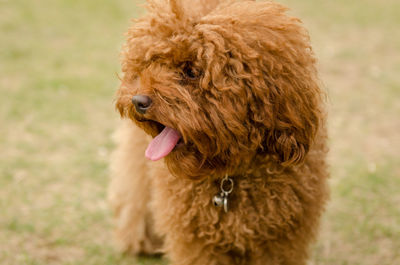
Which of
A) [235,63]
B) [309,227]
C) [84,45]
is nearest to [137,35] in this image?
[235,63]

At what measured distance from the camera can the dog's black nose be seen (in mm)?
2201

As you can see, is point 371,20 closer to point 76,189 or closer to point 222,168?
point 76,189

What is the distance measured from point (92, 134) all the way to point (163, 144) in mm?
2974

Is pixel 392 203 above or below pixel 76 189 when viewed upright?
below

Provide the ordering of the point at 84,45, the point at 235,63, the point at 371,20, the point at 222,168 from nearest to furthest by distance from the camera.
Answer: the point at 235,63 → the point at 222,168 → the point at 84,45 → the point at 371,20

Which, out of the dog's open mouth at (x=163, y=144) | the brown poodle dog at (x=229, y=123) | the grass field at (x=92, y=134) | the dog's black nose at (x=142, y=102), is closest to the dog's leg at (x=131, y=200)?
the grass field at (x=92, y=134)

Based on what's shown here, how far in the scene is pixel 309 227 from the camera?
2.75 m

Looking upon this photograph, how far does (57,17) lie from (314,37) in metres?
4.15

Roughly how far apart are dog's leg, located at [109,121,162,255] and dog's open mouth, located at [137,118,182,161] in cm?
116

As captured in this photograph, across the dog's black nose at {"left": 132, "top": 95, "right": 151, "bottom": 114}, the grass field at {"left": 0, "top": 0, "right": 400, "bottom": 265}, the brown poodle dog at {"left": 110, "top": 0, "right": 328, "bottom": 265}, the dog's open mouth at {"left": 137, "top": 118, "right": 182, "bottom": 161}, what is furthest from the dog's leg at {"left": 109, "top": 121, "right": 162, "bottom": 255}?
the dog's black nose at {"left": 132, "top": 95, "right": 151, "bottom": 114}

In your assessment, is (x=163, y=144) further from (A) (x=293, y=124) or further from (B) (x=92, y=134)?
(B) (x=92, y=134)

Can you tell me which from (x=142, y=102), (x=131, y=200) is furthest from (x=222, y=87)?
(x=131, y=200)

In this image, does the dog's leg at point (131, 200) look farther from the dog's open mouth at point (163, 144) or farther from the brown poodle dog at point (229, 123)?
the dog's open mouth at point (163, 144)

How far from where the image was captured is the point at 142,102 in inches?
86.6
